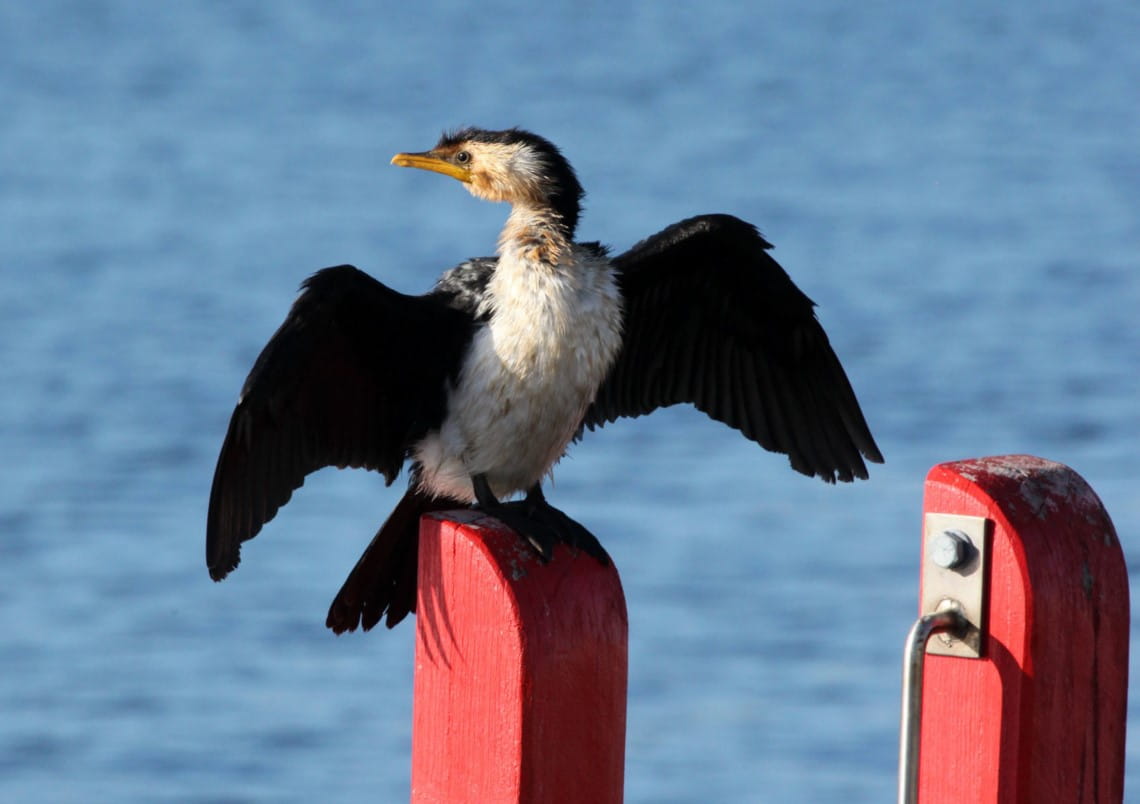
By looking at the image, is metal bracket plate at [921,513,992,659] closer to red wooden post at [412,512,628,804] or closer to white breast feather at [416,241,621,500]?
red wooden post at [412,512,628,804]

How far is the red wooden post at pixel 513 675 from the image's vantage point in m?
2.27

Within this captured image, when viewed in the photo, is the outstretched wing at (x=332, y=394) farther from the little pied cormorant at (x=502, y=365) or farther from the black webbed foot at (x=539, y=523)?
the black webbed foot at (x=539, y=523)

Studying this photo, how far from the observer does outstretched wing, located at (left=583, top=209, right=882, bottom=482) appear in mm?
3752

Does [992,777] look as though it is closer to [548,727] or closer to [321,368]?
[548,727]

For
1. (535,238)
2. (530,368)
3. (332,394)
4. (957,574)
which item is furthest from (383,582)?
(957,574)

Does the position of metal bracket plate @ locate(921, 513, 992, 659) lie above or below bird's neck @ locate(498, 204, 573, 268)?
below

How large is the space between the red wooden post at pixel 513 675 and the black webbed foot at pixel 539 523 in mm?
74

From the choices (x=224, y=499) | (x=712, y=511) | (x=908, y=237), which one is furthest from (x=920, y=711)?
(x=908, y=237)

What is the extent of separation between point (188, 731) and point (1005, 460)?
4.07 m

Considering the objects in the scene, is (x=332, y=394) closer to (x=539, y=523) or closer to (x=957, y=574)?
(x=539, y=523)

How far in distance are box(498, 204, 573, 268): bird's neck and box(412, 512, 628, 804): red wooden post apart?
49.4 inches

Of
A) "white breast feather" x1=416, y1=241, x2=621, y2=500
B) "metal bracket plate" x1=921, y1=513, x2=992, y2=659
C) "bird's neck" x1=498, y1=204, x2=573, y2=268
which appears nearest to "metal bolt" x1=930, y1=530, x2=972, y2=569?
"metal bracket plate" x1=921, y1=513, x2=992, y2=659

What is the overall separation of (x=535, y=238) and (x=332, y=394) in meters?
0.48

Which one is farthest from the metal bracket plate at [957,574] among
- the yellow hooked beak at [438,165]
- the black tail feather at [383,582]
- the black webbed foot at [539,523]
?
the yellow hooked beak at [438,165]
